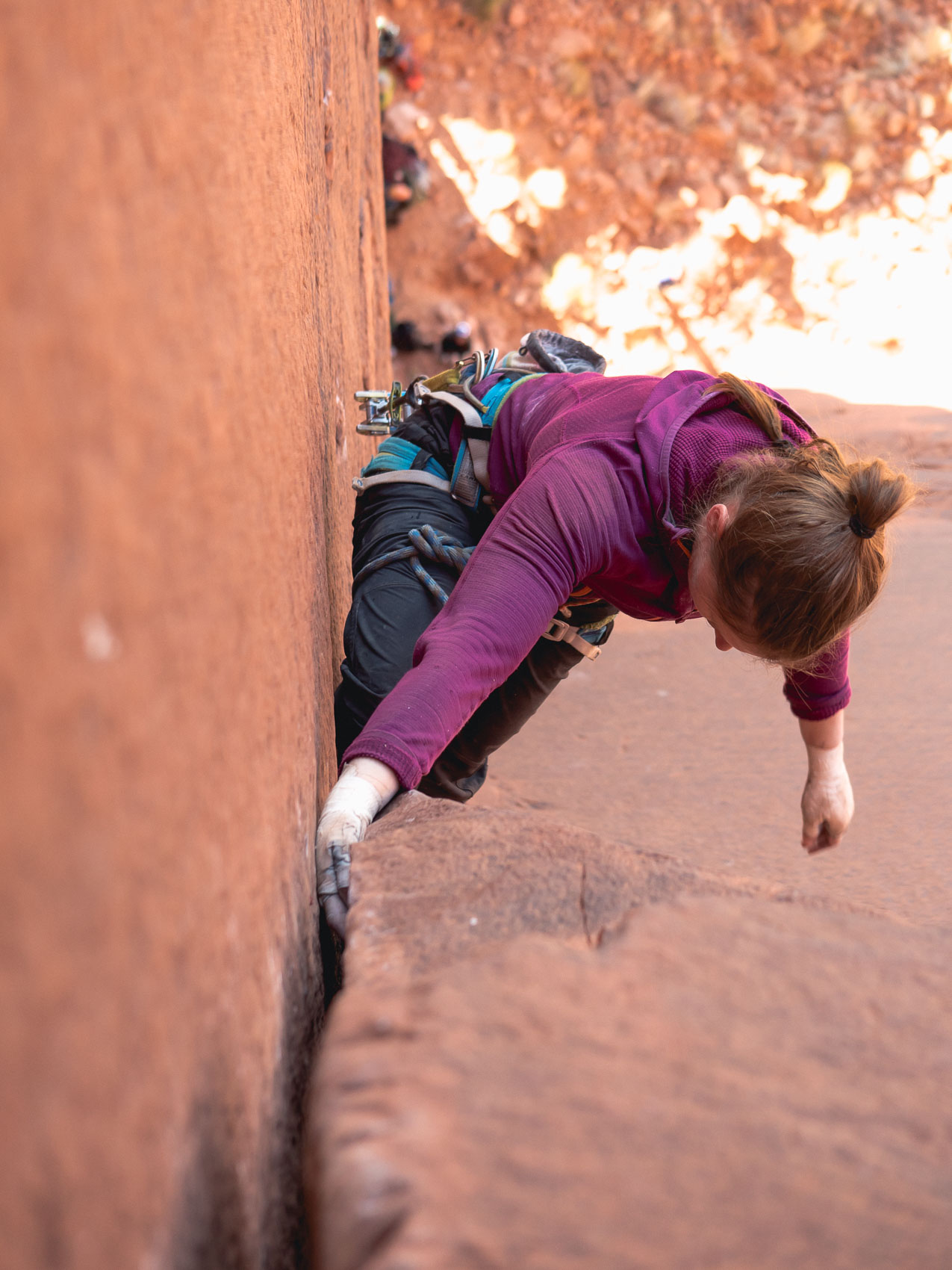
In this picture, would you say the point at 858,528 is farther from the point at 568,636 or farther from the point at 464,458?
the point at 464,458

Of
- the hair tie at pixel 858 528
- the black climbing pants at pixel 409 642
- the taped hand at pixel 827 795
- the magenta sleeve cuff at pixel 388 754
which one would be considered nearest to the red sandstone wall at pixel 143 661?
the magenta sleeve cuff at pixel 388 754

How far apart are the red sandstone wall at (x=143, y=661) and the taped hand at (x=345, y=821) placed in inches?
4.1

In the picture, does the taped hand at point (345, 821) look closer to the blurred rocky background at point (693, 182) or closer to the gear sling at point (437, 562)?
the gear sling at point (437, 562)

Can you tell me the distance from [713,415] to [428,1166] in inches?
44.0

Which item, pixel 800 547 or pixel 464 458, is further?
pixel 464 458

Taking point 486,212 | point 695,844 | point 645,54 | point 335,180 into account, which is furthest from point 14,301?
point 645,54

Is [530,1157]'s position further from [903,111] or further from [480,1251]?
[903,111]

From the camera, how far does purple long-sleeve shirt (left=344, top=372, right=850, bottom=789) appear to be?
1214 mm

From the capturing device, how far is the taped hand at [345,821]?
1.10 metres

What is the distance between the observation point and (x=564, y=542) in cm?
131

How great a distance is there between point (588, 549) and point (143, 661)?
0.88 meters

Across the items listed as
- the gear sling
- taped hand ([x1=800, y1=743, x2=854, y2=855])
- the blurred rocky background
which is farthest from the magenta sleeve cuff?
the blurred rocky background

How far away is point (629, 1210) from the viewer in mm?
585

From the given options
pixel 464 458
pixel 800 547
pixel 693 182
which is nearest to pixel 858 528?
pixel 800 547
